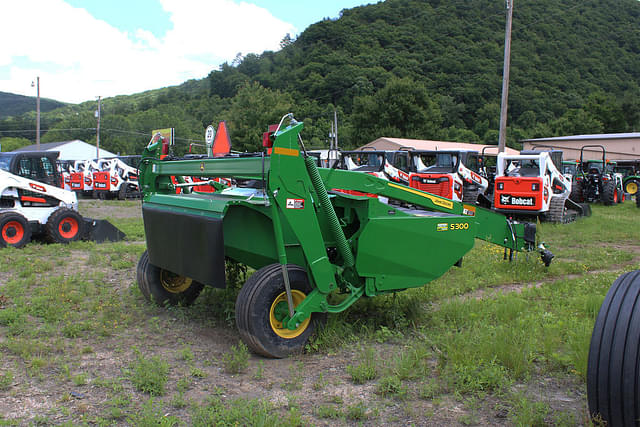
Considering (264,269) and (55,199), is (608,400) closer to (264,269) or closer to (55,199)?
(264,269)

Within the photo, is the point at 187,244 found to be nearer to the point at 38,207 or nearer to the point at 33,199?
the point at 38,207

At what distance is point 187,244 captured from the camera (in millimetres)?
4922

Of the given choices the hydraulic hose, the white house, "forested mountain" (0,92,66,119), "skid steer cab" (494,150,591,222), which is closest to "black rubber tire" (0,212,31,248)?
the hydraulic hose

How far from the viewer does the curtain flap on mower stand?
4.59m

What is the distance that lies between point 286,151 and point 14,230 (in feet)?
28.8

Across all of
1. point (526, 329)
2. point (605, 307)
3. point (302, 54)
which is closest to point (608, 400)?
point (605, 307)

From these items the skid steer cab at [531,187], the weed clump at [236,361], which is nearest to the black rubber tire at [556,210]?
the skid steer cab at [531,187]

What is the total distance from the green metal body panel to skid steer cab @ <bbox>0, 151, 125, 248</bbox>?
6617mm

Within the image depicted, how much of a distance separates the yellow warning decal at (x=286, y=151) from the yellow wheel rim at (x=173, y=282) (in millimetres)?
2507

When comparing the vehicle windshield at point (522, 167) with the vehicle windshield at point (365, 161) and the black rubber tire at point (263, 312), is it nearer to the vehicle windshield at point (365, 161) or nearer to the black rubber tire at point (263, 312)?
the vehicle windshield at point (365, 161)

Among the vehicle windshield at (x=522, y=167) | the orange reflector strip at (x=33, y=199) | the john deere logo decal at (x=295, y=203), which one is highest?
the vehicle windshield at (x=522, y=167)

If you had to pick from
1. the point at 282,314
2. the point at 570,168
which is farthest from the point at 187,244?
the point at 570,168

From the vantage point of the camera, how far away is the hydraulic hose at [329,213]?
4.73m

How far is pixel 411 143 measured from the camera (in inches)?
1458
